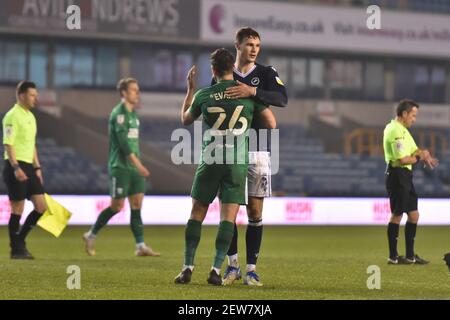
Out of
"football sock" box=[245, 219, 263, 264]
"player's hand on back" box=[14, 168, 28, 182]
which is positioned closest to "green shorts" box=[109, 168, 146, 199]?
"player's hand on back" box=[14, 168, 28, 182]

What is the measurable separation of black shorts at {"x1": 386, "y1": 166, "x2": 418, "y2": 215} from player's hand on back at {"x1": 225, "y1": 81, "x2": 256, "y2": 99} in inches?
172

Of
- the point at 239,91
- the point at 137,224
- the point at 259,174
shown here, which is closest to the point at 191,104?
the point at 239,91

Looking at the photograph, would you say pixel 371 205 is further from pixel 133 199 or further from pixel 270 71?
pixel 270 71

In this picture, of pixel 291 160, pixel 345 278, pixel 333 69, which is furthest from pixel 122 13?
pixel 345 278

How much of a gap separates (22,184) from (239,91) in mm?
4772

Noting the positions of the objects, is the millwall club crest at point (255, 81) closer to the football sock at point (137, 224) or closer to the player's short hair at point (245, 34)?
the player's short hair at point (245, 34)

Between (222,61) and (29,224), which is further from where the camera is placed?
(29,224)

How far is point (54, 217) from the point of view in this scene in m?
13.7

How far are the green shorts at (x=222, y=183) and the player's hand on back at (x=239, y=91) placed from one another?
2.02ft

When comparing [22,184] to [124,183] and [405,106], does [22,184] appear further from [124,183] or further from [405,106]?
[405,106]

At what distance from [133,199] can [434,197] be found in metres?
14.9

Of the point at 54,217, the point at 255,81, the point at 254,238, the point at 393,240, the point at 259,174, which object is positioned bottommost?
the point at 393,240

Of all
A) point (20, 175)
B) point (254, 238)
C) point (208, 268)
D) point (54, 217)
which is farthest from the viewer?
point (54, 217)

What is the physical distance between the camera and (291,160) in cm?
3459
